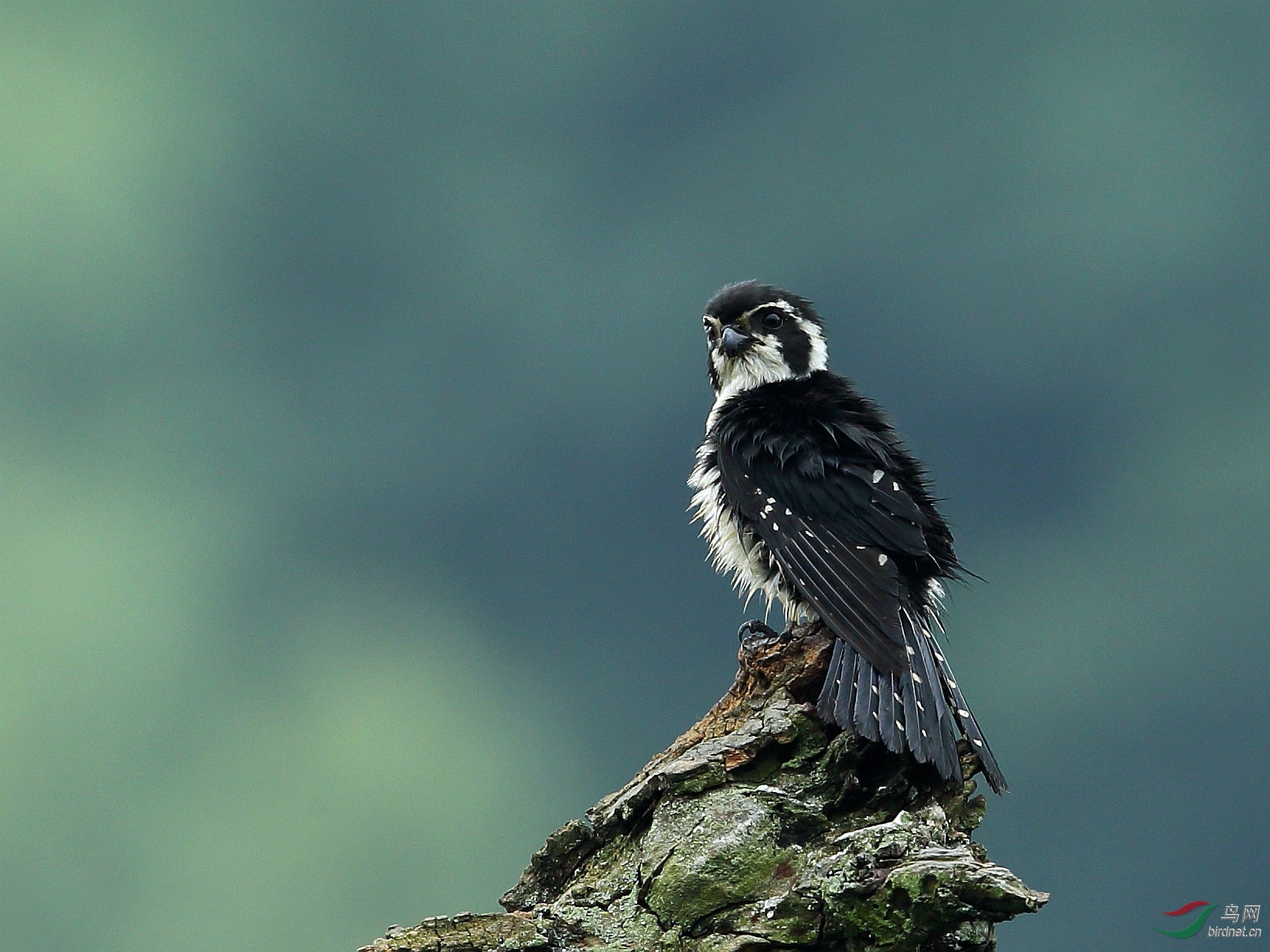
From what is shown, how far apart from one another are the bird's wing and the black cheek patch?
1.08 m

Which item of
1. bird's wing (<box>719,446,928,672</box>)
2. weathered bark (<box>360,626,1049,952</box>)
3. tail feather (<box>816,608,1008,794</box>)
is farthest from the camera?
bird's wing (<box>719,446,928,672</box>)

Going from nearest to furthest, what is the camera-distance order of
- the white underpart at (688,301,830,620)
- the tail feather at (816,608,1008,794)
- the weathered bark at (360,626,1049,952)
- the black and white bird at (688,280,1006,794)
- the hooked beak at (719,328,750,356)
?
the weathered bark at (360,626,1049,952)
the tail feather at (816,608,1008,794)
the black and white bird at (688,280,1006,794)
the white underpart at (688,301,830,620)
the hooked beak at (719,328,750,356)

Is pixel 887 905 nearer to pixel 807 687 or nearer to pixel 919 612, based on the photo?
pixel 807 687

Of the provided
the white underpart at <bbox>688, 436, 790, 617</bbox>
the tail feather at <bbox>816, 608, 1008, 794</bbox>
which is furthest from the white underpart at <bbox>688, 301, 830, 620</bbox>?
the tail feather at <bbox>816, 608, 1008, 794</bbox>

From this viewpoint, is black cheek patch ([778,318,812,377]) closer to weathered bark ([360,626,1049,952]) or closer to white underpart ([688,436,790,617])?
white underpart ([688,436,790,617])

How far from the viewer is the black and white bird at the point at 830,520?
5.77 metres

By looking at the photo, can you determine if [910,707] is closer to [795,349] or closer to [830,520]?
[830,520]

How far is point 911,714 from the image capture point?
5637mm

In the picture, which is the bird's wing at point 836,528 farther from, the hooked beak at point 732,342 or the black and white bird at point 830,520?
the hooked beak at point 732,342

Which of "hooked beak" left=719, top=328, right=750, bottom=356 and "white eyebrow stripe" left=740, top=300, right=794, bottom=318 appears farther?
"white eyebrow stripe" left=740, top=300, right=794, bottom=318

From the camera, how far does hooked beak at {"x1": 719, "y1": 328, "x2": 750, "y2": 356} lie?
784cm

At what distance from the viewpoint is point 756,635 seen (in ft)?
21.2

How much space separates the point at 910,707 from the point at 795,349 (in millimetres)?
3083

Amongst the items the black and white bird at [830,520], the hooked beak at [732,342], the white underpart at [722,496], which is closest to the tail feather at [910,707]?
the black and white bird at [830,520]
